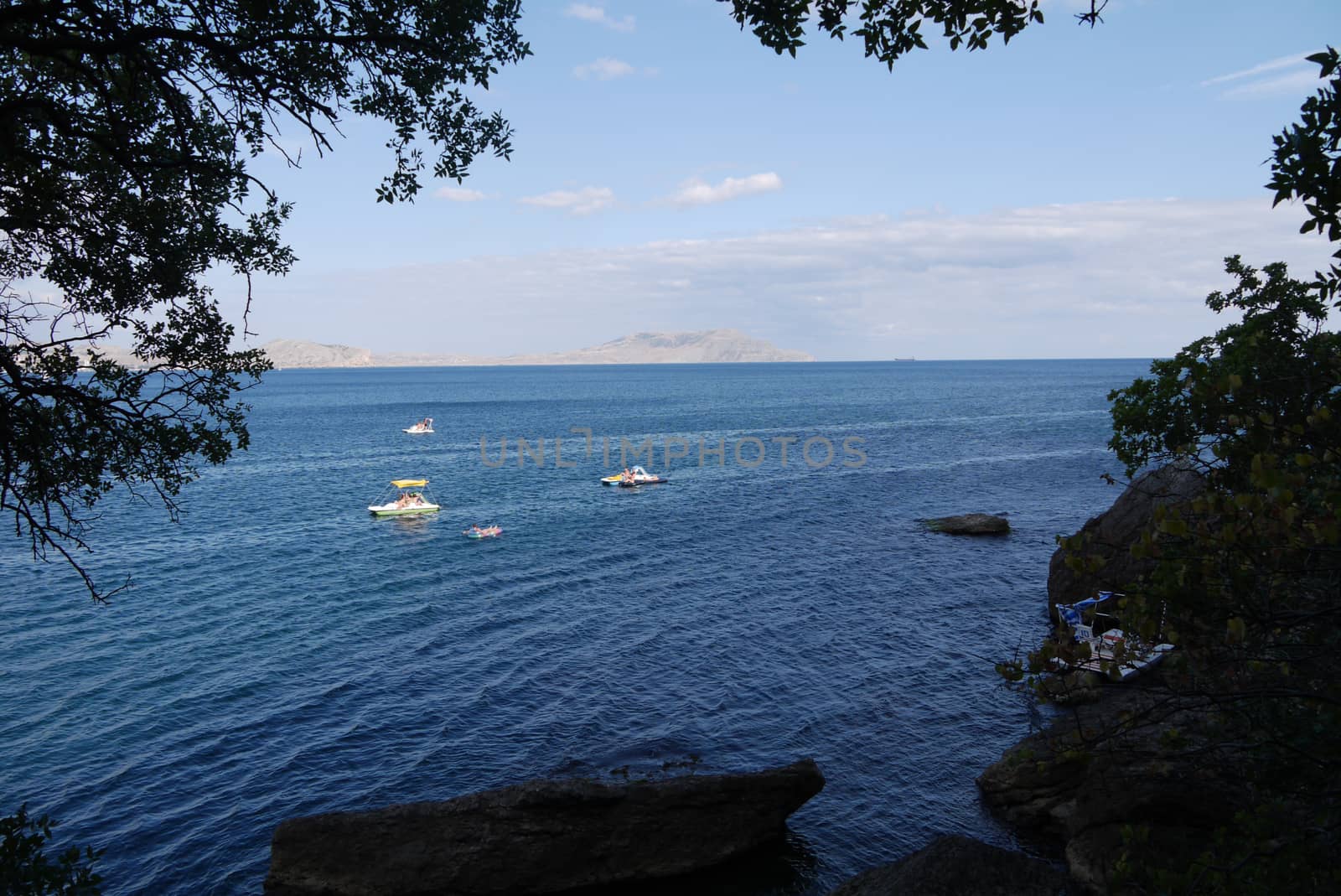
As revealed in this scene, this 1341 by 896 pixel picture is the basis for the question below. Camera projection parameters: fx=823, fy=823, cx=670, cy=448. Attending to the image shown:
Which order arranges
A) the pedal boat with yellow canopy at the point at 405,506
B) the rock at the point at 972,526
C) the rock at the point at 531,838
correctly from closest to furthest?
1. the rock at the point at 531,838
2. the rock at the point at 972,526
3. the pedal boat with yellow canopy at the point at 405,506

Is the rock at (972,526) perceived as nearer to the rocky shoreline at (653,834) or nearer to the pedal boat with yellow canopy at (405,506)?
the rocky shoreline at (653,834)

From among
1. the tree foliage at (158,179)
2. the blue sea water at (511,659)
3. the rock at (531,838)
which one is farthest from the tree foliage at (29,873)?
the blue sea water at (511,659)

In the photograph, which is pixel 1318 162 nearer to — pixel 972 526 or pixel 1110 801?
pixel 1110 801

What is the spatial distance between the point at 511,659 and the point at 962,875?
23.9 m

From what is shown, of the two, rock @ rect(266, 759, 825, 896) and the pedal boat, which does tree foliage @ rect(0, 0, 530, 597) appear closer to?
rock @ rect(266, 759, 825, 896)

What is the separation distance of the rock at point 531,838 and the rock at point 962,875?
4612 mm

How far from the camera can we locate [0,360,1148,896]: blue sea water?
26016 millimetres

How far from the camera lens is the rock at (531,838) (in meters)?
21.0

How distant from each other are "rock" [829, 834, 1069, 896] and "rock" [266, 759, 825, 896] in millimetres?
4612

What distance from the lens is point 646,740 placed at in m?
29.5

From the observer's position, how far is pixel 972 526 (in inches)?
2414

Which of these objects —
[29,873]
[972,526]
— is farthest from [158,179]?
[972,526]

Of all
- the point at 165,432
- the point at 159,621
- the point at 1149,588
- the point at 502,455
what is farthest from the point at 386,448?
the point at 1149,588

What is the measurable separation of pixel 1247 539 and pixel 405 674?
34114mm
